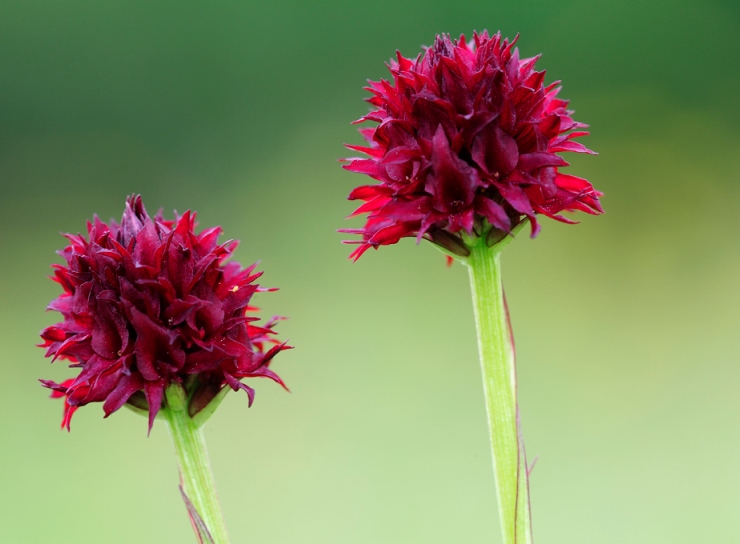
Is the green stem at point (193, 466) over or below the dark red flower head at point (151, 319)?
below

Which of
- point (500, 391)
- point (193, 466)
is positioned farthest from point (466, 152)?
point (193, 466)

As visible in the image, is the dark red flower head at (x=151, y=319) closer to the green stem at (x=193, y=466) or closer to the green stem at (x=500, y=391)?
the green stem at (x=193, y=466)

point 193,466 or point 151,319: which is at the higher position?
point 151,319

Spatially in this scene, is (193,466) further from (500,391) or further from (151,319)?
(500,391)

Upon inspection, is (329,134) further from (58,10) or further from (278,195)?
(58,10)

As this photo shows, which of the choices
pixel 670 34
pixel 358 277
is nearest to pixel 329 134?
pixel 358 277

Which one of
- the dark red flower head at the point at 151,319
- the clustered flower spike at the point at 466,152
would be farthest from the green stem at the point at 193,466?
the clustered flower spike at the point at 466,152
